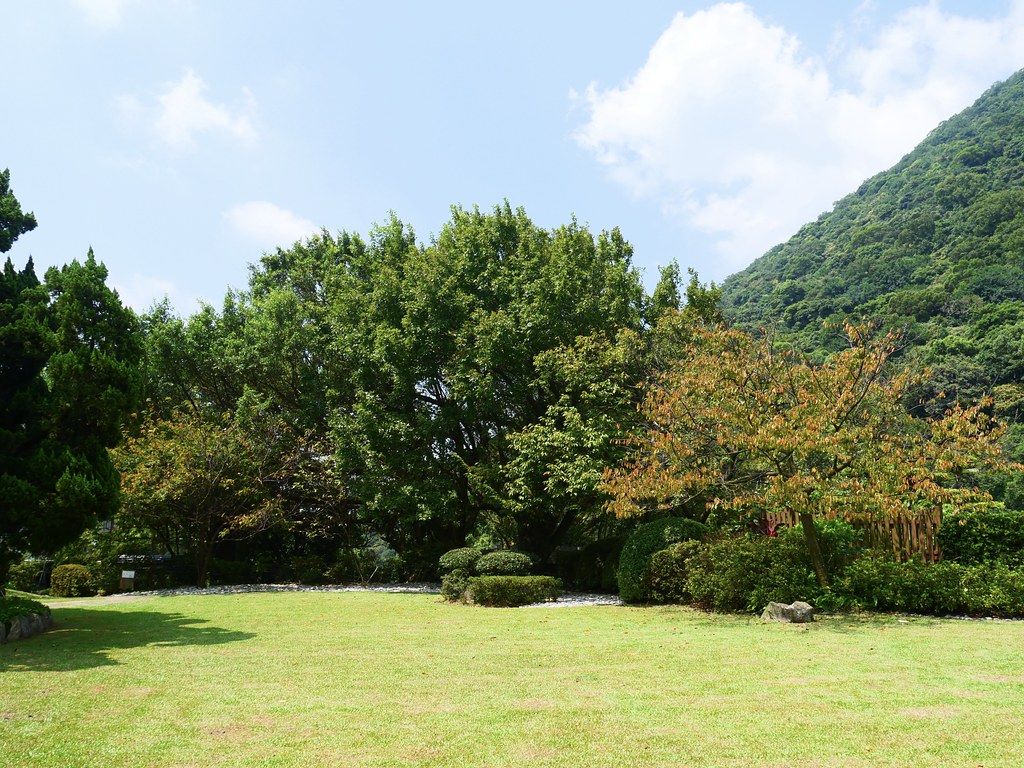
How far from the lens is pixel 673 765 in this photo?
4012 mm

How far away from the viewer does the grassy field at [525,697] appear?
426cm

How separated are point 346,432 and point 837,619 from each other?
14146 mm

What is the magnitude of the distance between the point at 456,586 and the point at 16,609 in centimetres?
868

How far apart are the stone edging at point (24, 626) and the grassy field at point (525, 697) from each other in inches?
17.3

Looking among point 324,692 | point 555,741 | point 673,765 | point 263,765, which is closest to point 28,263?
point 324,692

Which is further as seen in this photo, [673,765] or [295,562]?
[295,562]

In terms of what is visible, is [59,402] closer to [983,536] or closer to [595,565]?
[595,565]

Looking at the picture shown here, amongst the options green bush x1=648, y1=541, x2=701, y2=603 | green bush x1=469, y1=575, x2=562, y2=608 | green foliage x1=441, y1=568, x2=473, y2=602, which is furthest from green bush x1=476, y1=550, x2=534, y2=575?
green bush x1=648, y1=541, x2=701, y2=603

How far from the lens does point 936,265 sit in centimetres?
6900

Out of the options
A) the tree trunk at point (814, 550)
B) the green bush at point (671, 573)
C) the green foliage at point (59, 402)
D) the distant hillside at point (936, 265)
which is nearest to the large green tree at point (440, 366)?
the green bush at point (671, 573)

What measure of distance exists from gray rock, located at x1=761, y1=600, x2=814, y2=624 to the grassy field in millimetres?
372

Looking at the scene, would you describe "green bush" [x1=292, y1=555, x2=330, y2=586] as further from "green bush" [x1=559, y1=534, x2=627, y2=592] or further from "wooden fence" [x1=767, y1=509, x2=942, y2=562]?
"wooden fence" [x1=767, y1=509, x2=942, y2=562]

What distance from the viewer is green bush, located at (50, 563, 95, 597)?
19.5 m

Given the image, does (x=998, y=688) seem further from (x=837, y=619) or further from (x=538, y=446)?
(x=538, y=446)
